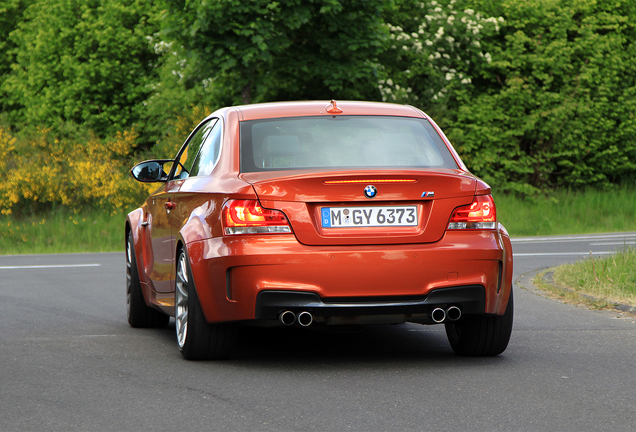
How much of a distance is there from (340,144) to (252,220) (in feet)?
2.95

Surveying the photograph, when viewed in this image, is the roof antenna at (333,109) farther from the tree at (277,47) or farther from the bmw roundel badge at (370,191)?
the tree at (277,47)

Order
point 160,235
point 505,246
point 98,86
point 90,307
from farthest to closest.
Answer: point 98,86 < point 90,307 < point 160,235 < point 505,246

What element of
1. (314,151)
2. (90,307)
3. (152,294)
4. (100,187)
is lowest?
(100,187)

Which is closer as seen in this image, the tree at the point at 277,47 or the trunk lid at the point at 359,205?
the trunk lid at the point at 359,205

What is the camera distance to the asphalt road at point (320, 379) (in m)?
4.65

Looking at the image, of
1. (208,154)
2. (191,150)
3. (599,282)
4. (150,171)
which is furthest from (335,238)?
(599,282)

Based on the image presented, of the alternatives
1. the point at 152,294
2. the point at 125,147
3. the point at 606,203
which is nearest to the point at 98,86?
the point at 125,147

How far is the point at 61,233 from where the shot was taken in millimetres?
19719

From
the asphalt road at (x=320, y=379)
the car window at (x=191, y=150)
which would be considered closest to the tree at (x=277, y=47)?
the asphalt road at (x=320, y=379)

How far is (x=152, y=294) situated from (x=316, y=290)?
2273 millimetres

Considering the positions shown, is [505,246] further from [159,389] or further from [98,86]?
[98,86]

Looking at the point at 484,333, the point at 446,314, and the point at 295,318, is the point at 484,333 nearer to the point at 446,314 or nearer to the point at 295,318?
the point at 446,314

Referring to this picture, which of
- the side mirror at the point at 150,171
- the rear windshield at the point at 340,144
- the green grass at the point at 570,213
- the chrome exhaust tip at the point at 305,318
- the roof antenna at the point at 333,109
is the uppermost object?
the roof antenna at the point at 333,109

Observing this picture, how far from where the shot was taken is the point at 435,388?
5344 mm
